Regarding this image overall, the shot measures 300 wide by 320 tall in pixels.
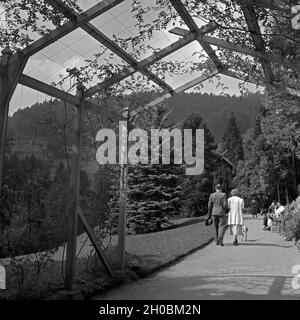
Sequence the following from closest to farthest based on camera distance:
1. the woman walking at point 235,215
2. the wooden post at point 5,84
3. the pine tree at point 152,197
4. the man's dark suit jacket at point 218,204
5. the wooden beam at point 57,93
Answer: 1. the wooden post at point 5,84
2. the wooden beam at point 57,93
3. the man's dark suit jacket at point 218,204
4. the woman walking at point 235,215
5. the pine tree at point 152,197

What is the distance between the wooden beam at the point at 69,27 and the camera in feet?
19.3

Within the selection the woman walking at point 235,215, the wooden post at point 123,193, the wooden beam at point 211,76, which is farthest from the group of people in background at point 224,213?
the wooden post at point 123,193

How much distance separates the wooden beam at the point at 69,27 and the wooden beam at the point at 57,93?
Result: 31cm

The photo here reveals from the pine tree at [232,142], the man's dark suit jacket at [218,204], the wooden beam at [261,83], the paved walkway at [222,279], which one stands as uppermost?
the pine tree at [232,142]

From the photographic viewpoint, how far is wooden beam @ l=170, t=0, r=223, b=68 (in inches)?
295

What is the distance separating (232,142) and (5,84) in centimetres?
10365

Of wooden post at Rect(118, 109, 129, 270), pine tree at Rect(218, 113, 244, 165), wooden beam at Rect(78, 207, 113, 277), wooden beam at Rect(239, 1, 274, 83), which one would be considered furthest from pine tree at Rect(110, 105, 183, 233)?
pine tree at Rect(218, 113, 244, 165)

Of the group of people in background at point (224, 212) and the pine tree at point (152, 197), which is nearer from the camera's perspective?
the group of people in background at point (224, 212)

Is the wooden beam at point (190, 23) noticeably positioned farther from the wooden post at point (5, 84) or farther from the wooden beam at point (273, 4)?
the wooden post at point (5, 84)

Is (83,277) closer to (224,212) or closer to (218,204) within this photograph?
(218,204)

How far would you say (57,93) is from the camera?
6344mm

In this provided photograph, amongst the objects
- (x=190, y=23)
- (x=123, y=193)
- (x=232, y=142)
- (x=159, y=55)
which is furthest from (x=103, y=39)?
(x=232, y=142)
